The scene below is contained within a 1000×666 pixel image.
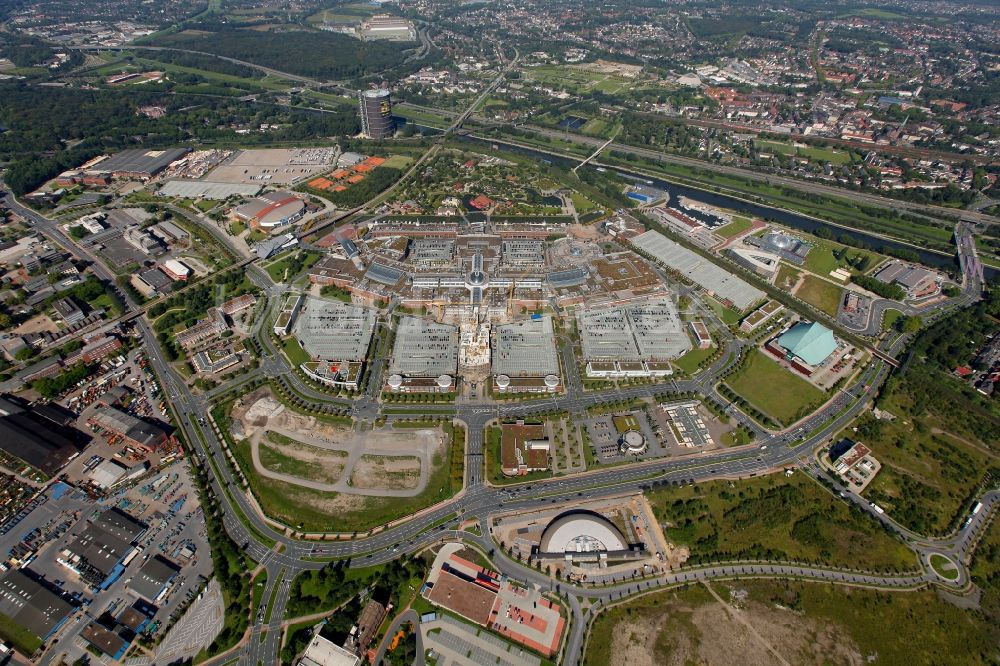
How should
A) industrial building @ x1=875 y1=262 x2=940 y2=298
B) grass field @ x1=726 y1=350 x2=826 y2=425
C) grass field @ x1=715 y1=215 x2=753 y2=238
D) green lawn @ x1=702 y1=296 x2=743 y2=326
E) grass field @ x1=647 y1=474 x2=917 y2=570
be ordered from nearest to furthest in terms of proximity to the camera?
grass field @ x1=647 y1=474 x2=917 y2=570 < grass field @ x1=726 y1=350 x2=826 y2=425 < green lawn @ x1=702 y1=296 x2=743 y2=326 < industrial building @ x1=875 y1=262 x2=940 y2=298 < grass field @ x1=715 y1=215 x2=753 y2=238

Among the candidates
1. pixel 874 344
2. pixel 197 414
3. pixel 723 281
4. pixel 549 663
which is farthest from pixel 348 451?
pixel 874 344

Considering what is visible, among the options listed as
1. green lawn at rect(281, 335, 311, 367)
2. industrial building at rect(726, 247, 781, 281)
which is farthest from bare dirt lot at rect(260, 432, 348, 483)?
industrial building at rect(726, 247, 781, 281)

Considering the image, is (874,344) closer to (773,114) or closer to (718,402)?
(718,402)

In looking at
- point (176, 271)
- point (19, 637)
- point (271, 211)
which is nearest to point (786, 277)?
point (271, 211)

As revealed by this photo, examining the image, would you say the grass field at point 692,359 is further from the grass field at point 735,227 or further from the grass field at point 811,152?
the grass field at point 811,152

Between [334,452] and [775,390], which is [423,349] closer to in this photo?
[334,452]

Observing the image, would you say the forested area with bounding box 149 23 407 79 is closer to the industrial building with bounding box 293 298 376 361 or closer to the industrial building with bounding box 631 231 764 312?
the industrial building with bounding box 293 298 376 361

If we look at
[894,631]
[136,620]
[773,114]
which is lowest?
[136,620]
